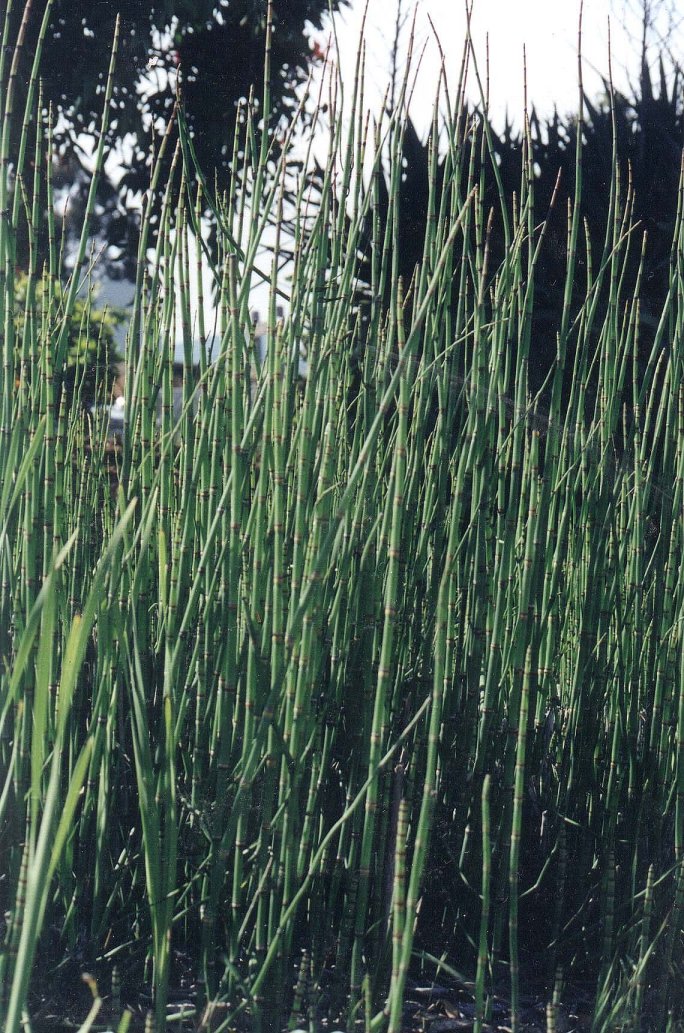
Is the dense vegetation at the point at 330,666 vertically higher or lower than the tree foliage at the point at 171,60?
lower

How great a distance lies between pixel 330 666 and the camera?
3.69 feet

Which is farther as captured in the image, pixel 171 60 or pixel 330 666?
pixel 171 60

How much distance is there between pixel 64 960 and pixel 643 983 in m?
0.62

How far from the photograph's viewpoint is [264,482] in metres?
0.85

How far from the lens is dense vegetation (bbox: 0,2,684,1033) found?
851 mm

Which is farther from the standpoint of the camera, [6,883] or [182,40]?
[182,40]

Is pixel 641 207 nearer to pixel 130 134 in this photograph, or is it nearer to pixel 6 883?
pixel 130 134

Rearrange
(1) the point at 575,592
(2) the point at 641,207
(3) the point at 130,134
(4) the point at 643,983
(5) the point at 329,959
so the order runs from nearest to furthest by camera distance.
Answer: (4) the point at 643,983, (5) the point at 329,959, (1) the point at 575,592, (2) the point at 641,207, (3) the point at 130,134

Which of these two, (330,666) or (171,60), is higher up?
(171,60)

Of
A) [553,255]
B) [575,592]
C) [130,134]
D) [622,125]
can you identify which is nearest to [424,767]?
[575,592]

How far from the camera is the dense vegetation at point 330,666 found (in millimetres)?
851

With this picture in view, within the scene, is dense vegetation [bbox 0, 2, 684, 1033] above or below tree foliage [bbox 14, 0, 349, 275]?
below

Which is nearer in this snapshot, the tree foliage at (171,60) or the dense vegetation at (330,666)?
the dense vegetation at (330,666)

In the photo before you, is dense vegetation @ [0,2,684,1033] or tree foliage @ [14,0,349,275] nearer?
dense vegetation @ [0,2,684,1033]
